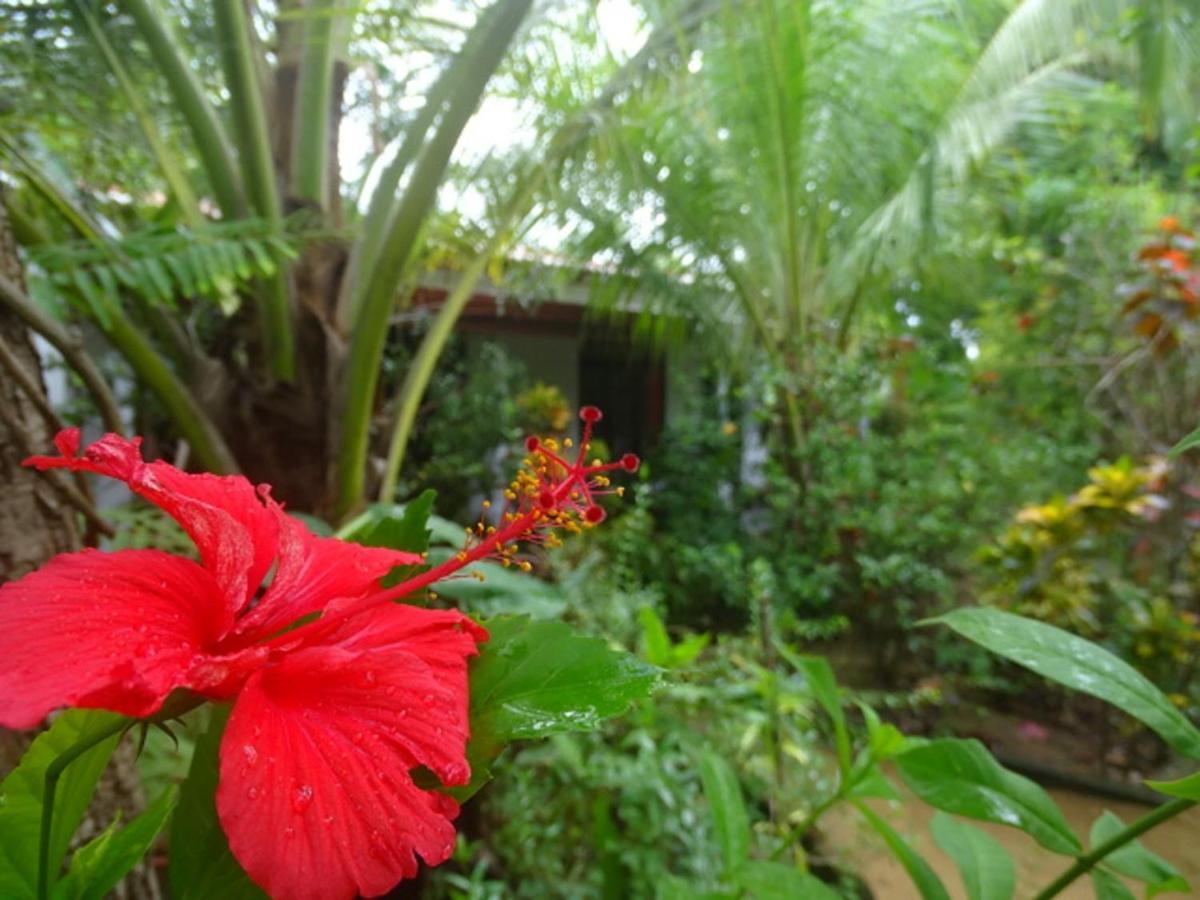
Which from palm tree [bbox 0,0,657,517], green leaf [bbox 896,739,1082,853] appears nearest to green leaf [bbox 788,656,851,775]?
green leaf [bbox 896,739,1082,853]

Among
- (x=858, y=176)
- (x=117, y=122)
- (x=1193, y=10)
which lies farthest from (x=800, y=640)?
(x=117, y=122)

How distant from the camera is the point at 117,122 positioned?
1457 millimetres

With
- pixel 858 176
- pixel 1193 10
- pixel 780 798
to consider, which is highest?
pixel 1193 10

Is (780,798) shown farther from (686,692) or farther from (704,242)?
(704,242)

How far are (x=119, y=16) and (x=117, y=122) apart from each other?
0.76 ft

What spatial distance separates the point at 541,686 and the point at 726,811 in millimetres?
560

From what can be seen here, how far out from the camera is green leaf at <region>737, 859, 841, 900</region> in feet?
1.95

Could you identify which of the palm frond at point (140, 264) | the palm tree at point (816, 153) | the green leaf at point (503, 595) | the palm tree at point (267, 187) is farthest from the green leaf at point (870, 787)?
the palm tree at point (816, 153)

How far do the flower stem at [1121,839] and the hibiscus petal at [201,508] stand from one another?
1.43 feet

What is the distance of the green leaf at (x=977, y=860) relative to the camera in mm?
605

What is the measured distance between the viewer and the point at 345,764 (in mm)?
268

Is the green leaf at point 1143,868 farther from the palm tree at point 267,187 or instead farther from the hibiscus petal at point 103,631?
the palm tree at point 267,187

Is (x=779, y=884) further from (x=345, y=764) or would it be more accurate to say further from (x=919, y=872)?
(x=345, y=764)

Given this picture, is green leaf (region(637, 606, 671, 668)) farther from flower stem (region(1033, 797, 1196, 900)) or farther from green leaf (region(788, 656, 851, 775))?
flower stem (region(1033, 797, 1196, 900))
